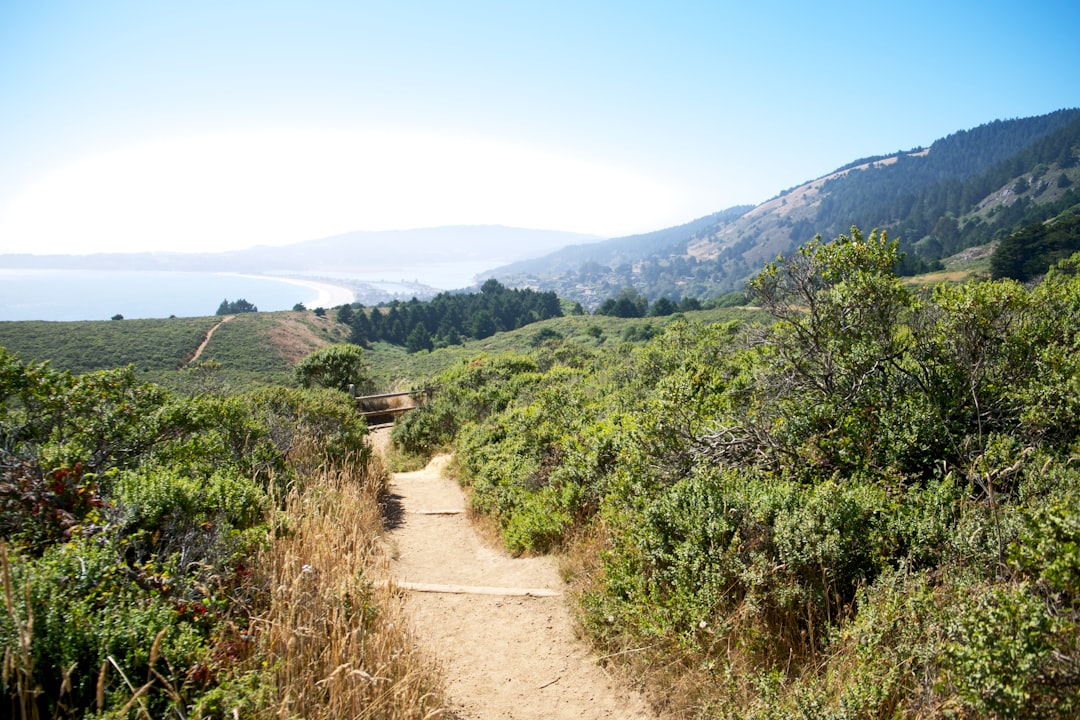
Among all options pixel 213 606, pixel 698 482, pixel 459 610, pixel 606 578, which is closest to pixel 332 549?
pixel 213 606

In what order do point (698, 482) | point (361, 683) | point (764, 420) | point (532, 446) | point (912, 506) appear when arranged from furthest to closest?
point (532, 446)
point (764, 420)
point (698, 482)
point (912, 506)
point (361, 683)

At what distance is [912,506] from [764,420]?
135 cm

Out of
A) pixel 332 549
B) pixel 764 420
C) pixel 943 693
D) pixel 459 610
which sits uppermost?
pixel 764 420

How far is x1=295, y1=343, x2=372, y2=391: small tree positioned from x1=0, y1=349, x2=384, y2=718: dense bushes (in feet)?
55.0

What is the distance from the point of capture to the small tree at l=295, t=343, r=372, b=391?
2098 centimetres

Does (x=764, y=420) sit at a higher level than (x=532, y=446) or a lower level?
higher

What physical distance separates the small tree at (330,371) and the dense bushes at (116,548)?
55.0ft

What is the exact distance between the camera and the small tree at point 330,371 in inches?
826

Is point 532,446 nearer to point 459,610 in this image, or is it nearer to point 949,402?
point 459,610

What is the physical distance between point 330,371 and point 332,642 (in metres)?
20.1

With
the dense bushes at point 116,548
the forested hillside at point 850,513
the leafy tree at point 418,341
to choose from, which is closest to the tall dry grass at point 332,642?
the dense bushes at point 116,548

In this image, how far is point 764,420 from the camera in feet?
14.5

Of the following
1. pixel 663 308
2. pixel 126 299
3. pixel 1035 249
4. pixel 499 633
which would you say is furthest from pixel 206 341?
pixel 126 299

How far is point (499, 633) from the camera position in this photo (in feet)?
13.6
